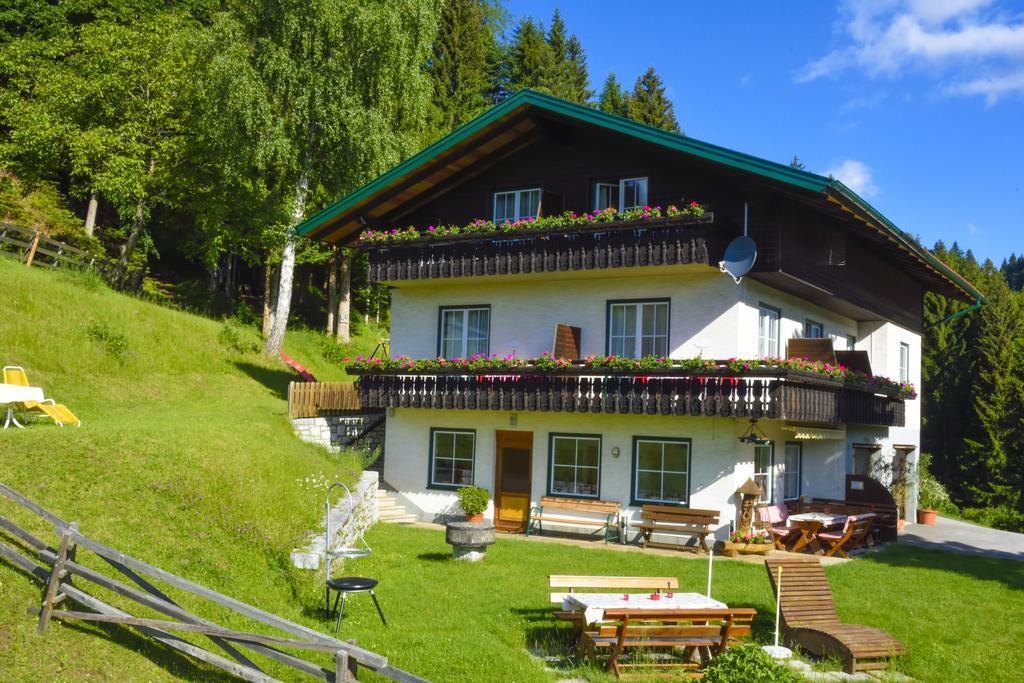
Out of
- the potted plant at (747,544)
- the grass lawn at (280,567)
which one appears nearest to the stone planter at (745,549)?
the potted plant at (747,544)

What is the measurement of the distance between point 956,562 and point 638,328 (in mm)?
8237

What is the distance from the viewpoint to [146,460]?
13.2m

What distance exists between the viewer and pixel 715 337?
19.1 meters

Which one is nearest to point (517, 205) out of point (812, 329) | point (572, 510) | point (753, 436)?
point (572, 510)

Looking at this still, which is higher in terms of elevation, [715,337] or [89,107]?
[89,107]

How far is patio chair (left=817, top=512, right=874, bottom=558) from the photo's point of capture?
18062 mm

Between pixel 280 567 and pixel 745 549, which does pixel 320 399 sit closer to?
pixel 280 567

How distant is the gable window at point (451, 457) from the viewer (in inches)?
859

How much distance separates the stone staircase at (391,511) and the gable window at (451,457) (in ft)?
3.25

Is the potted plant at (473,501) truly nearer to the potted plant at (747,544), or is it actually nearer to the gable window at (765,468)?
the potted plant at (747,544)

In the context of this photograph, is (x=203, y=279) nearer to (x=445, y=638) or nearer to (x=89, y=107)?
(x=89, y=107)

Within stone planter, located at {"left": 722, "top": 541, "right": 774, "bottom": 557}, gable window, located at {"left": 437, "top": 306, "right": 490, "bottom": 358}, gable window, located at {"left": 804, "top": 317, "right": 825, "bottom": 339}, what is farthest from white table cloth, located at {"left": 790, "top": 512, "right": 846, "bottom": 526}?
gable window, located at {"left": 437, "top": 306, "right": 490, "bottom": 358}

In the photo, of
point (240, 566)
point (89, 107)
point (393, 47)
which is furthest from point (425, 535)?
point (89, 107)

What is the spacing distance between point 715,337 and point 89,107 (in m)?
26.5
